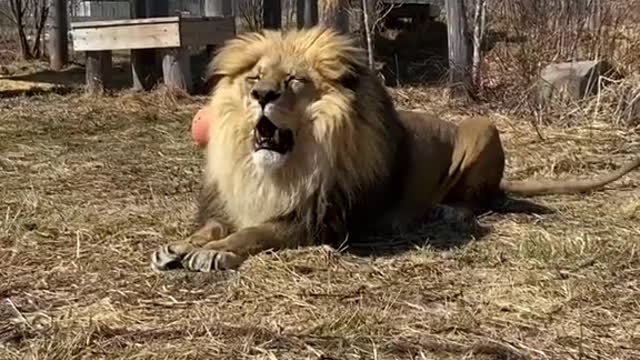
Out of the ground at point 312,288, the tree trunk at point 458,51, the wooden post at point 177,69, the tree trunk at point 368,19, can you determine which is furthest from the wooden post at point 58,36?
the ground at point 312,288

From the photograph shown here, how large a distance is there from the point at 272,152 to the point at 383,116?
1.81 ft

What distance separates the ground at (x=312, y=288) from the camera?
9.59 ft

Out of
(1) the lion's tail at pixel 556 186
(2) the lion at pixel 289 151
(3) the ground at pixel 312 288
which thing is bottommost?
(3) the ground at pixel 312 288

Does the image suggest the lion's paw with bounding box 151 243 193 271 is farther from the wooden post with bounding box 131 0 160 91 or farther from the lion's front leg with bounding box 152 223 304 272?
the wooden post with bounding box 131 0 160 91

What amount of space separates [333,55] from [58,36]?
10.2m

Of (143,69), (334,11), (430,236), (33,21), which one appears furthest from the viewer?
(33,21)

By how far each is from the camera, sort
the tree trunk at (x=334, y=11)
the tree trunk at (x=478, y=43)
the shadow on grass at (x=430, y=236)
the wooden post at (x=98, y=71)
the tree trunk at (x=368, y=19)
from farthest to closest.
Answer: the wooden post at (x=98, y=71) < the tree trunk at (x=368, y=19) < the tree trunk at (x=478, y=43) < the tree trunk at (x=334, y=11) < the shadow on grass at (x=430, y=236)

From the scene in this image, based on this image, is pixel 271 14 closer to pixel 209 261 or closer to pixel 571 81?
pixel 571 81

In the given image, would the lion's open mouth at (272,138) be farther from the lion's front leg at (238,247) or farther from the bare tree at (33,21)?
the bare tree at (33,21)

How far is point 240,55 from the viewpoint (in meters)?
3.98

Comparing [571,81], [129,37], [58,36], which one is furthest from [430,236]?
[58,36]

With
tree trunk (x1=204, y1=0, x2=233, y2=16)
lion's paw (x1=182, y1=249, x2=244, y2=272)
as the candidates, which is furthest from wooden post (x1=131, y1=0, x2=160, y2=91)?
lion's paw (x1=182, y1=249, x2=244, y2=272)

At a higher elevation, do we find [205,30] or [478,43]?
[205,30]

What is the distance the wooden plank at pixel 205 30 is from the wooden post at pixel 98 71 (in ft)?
3.51
